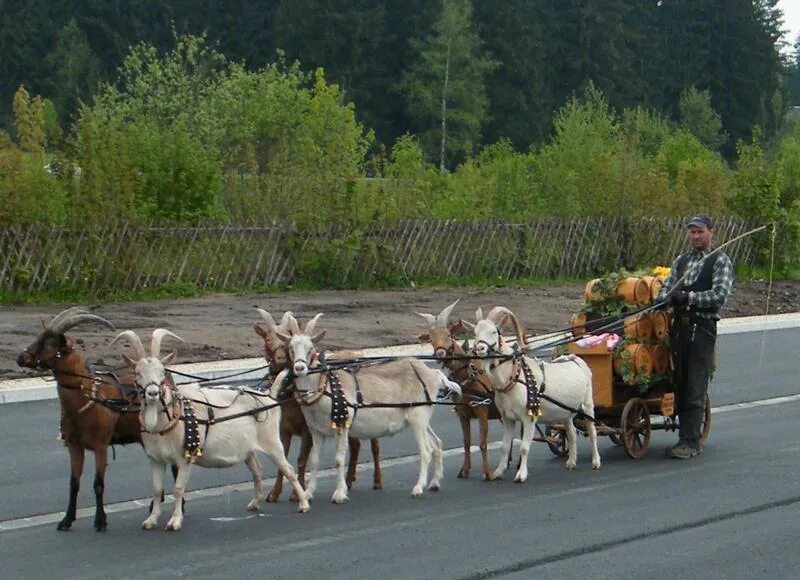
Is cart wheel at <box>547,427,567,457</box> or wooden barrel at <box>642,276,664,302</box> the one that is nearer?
cart wheel at <box>547,427,567,457</box>

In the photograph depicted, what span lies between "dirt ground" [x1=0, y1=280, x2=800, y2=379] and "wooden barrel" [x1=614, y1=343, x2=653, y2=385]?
26.5ft

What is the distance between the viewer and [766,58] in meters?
96.2

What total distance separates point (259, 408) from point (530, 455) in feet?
12.9

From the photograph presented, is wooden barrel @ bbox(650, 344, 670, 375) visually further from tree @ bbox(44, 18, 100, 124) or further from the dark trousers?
tree @ bbox(44, 18, 100, 124)

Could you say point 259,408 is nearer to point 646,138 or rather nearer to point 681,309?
point 681,309

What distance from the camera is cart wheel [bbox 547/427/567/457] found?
545 inches

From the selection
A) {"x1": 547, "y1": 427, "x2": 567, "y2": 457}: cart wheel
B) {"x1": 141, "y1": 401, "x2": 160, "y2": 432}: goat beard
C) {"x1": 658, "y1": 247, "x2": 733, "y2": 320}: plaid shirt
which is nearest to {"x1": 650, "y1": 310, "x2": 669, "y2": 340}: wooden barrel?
{"x1": 658, "y1": 247, "x2": 733, "y2": 320}: plaid shirt

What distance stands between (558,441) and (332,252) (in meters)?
19.9

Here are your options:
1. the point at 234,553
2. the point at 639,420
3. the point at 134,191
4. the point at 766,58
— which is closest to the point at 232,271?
the point at 134,191

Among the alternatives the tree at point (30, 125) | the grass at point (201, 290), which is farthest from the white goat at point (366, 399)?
the tree at point (30, 125)

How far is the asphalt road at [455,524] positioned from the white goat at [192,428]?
346mm

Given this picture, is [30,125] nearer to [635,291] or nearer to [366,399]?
[635,291]

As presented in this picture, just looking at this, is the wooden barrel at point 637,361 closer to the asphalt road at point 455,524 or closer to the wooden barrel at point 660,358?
the wooden barrel at point 660,358

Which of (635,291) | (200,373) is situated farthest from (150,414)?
(200,373)
